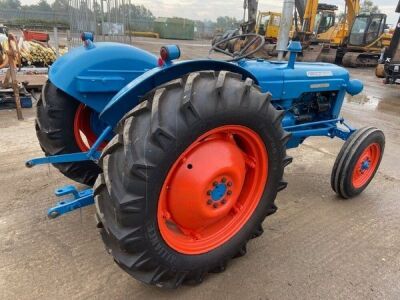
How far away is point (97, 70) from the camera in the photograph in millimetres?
2342

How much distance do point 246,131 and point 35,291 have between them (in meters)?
1.49

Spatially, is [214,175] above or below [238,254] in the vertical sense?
above

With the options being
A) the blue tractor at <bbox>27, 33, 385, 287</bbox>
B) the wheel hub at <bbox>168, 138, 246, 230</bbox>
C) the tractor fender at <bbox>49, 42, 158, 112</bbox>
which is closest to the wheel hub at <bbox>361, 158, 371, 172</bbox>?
the blue tractor at <bbox>27, 33, 385, 287</bbox>

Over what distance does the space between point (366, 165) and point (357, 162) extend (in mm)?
261

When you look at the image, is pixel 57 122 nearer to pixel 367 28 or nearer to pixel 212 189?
pixel 212 189

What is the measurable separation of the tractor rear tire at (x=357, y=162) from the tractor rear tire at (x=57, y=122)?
84.8 inches

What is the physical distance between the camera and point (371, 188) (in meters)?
3.51

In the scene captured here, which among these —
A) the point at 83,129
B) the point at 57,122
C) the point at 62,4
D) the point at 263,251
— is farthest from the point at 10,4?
the point at 263,251

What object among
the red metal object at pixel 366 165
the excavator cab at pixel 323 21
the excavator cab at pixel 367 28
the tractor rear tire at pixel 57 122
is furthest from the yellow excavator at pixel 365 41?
the tractor rear tire at pixel 57 122

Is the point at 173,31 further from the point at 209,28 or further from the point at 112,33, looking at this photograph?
the point at 112,33

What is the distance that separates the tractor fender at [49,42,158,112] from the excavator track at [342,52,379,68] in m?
15.6

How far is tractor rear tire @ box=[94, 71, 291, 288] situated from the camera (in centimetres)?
160

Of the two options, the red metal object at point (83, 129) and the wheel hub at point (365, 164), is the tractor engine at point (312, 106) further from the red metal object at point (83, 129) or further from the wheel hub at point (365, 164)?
the red metal object at point (83, 129)

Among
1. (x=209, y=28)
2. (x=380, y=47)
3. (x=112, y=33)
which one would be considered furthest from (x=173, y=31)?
(x=112, y=33)
